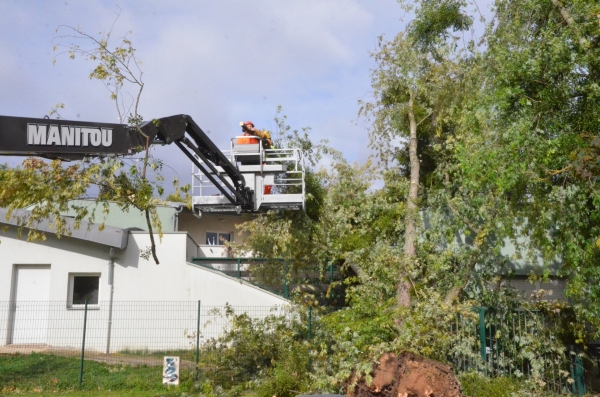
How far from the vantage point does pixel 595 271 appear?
11328 mm

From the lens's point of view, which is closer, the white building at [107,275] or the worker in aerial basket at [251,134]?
the worker in aerial basket at [251,134]

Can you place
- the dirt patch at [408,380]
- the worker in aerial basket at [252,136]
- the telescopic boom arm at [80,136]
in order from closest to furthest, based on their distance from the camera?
1. the telescopic boom arm at [80,136]
2. the dirt patch at [408,380]
3. the worker in aerial basket at [252,136]

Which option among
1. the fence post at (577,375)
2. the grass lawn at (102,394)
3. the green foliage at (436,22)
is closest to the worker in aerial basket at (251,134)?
the green foliage at (436,22)

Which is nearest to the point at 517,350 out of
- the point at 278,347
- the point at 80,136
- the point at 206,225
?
the point at 278,347

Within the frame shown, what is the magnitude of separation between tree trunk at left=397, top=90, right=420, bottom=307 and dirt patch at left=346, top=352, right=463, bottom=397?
2714 millimetres

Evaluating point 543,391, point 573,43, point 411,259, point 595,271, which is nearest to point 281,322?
point 411,259

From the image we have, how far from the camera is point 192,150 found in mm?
12797

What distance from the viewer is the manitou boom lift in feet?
31.2

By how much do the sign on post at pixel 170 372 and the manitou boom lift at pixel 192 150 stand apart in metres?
4.12

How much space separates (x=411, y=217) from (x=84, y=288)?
10153mm

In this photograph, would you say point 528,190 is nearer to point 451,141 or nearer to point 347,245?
point 451,141

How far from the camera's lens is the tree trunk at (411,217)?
48.2 ft

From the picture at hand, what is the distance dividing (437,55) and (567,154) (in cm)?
774

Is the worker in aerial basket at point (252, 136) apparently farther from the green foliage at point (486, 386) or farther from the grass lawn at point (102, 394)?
the green foliage at point (486, 386)
